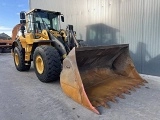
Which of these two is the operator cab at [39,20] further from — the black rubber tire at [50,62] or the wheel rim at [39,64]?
the black rubber tire at [50,62]

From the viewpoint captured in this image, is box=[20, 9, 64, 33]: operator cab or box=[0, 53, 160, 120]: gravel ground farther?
box=[20, 9, 64, 33]: operator cab

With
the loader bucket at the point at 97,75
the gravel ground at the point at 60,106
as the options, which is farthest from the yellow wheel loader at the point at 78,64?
the gravel ground at the point at 60,106

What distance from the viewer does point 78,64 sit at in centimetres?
436

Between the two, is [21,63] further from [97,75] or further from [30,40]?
[97,75]

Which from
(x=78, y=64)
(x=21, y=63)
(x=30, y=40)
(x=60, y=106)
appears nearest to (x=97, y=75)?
(x=78, y=64)

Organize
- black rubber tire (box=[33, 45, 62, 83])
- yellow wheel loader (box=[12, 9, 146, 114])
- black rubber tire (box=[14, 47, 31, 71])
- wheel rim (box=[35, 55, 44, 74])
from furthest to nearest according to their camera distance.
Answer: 1. black rubber tire (box=[14, 47, 31, 71])
2. wheel rim (box=[35, 55, 44, 74])
3. black rubber tire (box=[33, 45, 62, 83])
4. yellow wheel loader (box=[12, 9, 146, 114])

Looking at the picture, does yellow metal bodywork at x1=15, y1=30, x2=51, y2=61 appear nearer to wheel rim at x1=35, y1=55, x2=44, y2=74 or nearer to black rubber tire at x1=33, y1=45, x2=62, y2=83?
wheel rim at x1=35, y1=55, x2=44, y2=74

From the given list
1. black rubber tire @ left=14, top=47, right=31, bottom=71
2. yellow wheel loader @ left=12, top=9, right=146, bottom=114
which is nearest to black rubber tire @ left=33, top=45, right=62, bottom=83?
yellow wheel loader @ left=12, top=9, right=146, bottom=114

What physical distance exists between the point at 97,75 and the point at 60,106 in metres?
1.62

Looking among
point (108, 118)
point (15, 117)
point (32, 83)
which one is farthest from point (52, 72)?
point (108, 118)

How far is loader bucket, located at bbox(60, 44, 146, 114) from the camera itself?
350 centimetres

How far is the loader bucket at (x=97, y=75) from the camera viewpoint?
3.50 m

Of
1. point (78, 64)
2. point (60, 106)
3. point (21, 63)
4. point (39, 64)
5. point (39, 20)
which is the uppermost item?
point (39, 20)

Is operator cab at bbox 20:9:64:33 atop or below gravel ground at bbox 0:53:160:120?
atop
